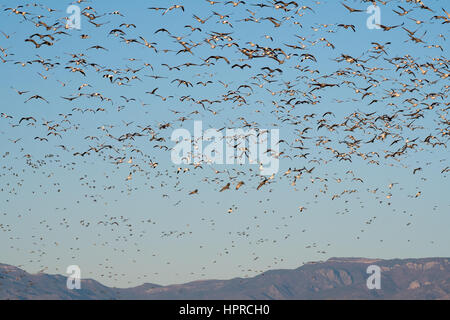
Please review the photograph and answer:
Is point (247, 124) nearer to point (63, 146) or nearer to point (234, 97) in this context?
point (234, 97)

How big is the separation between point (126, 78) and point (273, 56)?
1810cm

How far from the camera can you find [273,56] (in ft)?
211

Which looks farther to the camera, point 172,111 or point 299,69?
point 172,111

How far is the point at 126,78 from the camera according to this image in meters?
75.1
